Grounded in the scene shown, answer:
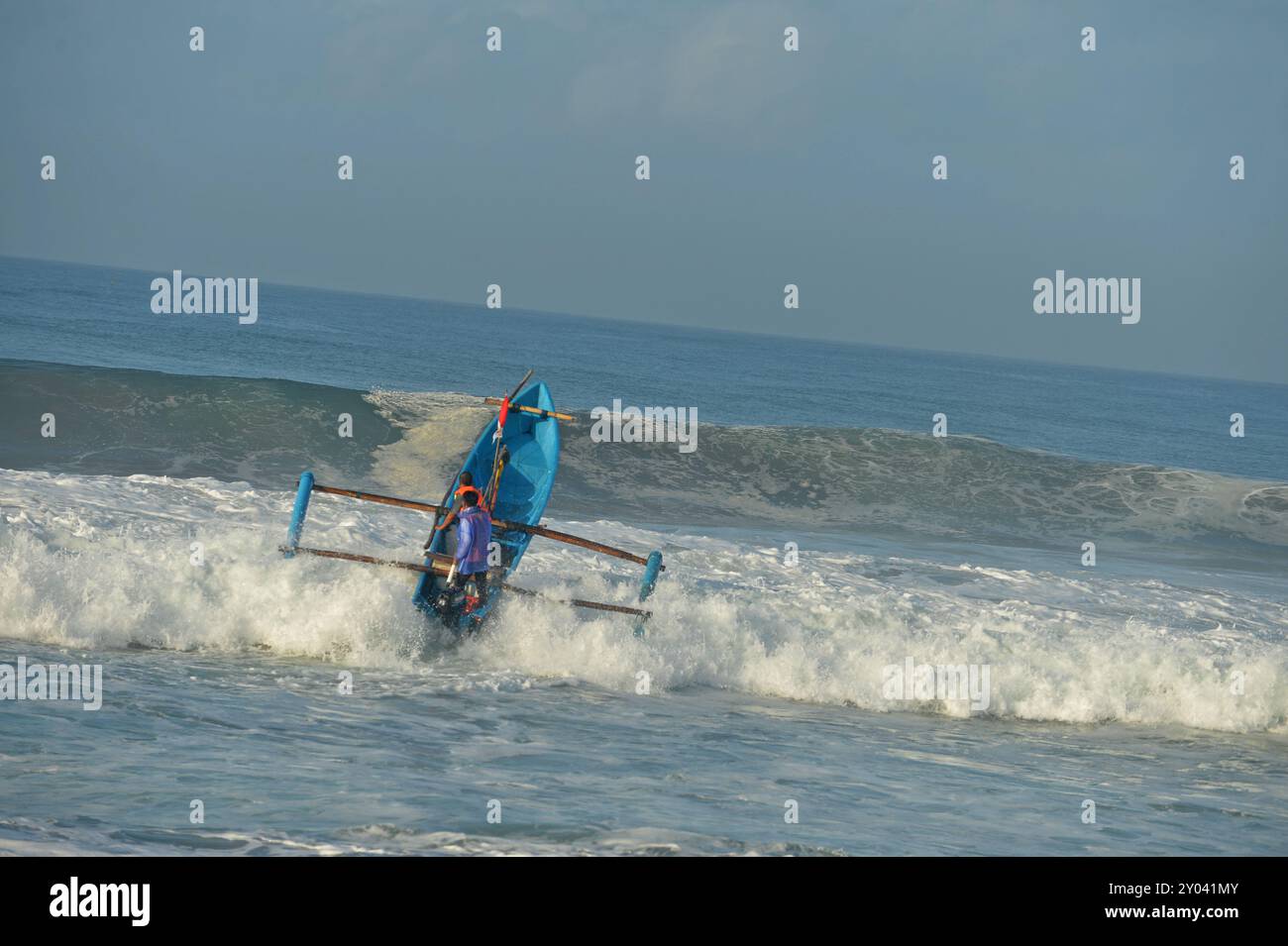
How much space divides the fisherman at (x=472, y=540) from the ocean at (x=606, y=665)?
0.94 meters

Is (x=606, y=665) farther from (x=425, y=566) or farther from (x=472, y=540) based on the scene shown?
(x=425, y=566)

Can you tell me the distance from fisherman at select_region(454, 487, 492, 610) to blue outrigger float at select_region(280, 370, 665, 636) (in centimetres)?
12

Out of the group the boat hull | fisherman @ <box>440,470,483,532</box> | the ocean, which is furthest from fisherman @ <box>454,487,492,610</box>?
the ocean

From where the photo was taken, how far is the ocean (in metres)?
7.73

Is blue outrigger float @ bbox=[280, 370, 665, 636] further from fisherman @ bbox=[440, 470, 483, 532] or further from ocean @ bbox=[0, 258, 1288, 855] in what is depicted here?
ocean @ bbox=[0, 258, 1288, 855]

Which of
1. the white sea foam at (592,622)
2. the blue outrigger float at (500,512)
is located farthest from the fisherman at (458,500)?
the white sea foam at (592,622)

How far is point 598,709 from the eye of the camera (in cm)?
1083

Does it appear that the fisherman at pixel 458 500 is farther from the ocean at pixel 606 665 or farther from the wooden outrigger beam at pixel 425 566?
the ocean at pixel 606 665

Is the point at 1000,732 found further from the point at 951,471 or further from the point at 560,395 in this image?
the point at 560,395

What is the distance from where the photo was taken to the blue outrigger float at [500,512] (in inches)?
447

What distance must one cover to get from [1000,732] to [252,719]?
268 inches

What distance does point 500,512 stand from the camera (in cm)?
1380
